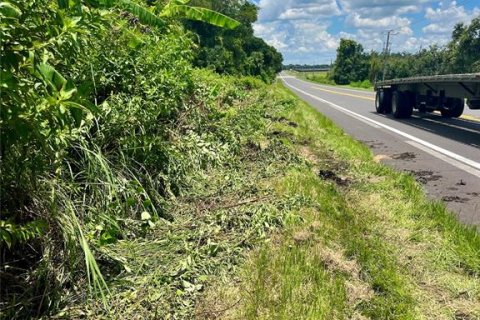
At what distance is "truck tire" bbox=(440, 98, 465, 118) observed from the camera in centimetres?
1412

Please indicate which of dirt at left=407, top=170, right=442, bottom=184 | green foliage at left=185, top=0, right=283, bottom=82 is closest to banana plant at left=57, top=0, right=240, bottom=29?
dirt at left=407, top=170, right=442, bottom=184

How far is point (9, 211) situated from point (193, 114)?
3870 mm

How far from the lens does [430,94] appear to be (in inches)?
547

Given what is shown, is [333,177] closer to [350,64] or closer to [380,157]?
[380,157]

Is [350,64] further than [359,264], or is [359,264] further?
[350,64]

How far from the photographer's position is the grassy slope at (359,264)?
2.94 metres

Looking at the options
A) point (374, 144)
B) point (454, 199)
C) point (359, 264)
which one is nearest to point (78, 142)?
point (359, 264)

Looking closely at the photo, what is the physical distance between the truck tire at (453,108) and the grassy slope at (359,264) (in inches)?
389

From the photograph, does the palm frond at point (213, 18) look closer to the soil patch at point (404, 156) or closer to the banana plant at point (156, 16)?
the banana plant at point (156, 16)

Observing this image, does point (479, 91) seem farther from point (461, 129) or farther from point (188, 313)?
point (188, 313)

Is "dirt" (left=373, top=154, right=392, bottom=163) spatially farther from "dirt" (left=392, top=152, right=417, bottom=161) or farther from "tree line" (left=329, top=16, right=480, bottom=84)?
A: "tree line" (left=329, top=16, right=480, bottom=84)

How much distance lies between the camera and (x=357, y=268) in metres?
3.51

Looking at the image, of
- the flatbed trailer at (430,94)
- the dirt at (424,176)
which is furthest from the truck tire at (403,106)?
the dirt at (424,176)

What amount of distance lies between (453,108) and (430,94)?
141cm
